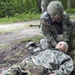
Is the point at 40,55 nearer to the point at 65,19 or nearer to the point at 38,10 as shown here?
the point at 65,19

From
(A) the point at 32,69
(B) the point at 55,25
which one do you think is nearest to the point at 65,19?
(B) the point at 55,25

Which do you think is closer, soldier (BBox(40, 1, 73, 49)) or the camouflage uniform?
the camouflage uniform

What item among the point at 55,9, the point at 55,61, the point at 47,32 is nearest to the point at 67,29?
the point at 47,32

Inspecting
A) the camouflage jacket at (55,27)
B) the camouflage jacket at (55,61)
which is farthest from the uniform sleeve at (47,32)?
the camouflage jacket at (55,61)

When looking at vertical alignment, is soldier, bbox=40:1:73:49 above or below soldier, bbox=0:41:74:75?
above

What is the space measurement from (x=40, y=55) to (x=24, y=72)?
63 cm

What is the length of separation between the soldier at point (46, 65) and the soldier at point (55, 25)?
1.09 meters

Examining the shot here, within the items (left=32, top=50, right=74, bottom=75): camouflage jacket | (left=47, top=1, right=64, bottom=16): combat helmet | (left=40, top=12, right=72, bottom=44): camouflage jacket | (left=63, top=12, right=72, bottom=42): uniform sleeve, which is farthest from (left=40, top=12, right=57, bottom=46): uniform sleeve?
(left=32, top=50, right=74, bottom=75): camouflage jacket

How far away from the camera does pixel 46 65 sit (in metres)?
5.39

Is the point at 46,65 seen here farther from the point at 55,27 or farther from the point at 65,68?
the point at 55,27

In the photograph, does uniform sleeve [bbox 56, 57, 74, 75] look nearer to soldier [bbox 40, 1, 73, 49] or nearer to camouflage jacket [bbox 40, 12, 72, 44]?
soldier [bbox 40, 1, 73, 49]

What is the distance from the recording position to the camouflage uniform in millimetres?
5190

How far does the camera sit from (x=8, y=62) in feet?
22.5

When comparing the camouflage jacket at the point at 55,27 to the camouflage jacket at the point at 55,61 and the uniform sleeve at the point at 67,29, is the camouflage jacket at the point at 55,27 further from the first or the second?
the camouflage jacket at the point at 55,61
